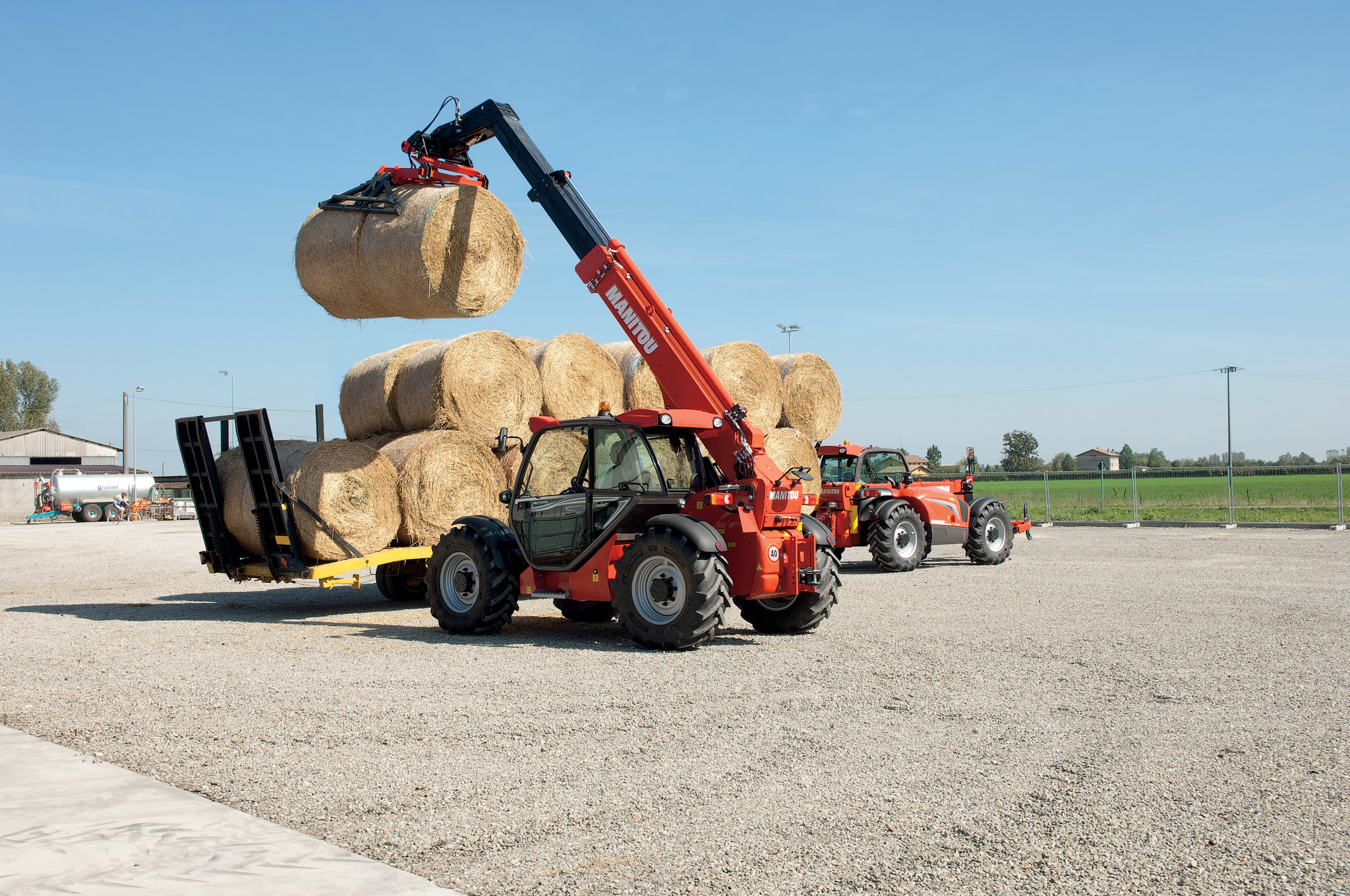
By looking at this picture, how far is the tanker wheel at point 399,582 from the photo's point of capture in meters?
10.9

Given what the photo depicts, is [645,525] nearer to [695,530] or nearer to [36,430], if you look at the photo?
[695,530]

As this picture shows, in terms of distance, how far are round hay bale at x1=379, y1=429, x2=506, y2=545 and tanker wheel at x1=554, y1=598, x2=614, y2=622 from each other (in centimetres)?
140

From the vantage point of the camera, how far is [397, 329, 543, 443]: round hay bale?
10.1m

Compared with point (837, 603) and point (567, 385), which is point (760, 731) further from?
point (567, 385)

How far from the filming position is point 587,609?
914cm

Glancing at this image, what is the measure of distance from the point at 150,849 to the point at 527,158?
755 cm

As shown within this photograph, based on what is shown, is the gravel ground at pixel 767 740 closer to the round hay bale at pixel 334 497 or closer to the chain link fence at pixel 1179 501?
the round hay bale at pixel 334 497

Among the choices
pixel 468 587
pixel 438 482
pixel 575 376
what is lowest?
pixel 468 587

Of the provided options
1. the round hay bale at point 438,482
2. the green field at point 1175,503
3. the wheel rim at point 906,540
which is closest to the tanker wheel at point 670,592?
the round hay bale at point 438,482

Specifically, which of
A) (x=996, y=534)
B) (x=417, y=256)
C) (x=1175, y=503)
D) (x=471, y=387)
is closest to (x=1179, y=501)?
(x=1175, y=503)

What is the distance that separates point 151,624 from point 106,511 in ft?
129

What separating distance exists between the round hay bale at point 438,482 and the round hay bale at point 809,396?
5479 mm

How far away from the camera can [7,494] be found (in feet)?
156

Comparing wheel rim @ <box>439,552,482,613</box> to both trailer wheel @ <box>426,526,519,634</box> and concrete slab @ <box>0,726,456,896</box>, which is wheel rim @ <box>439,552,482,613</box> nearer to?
trailer wheel @ <box>426,526,519,634</box>
